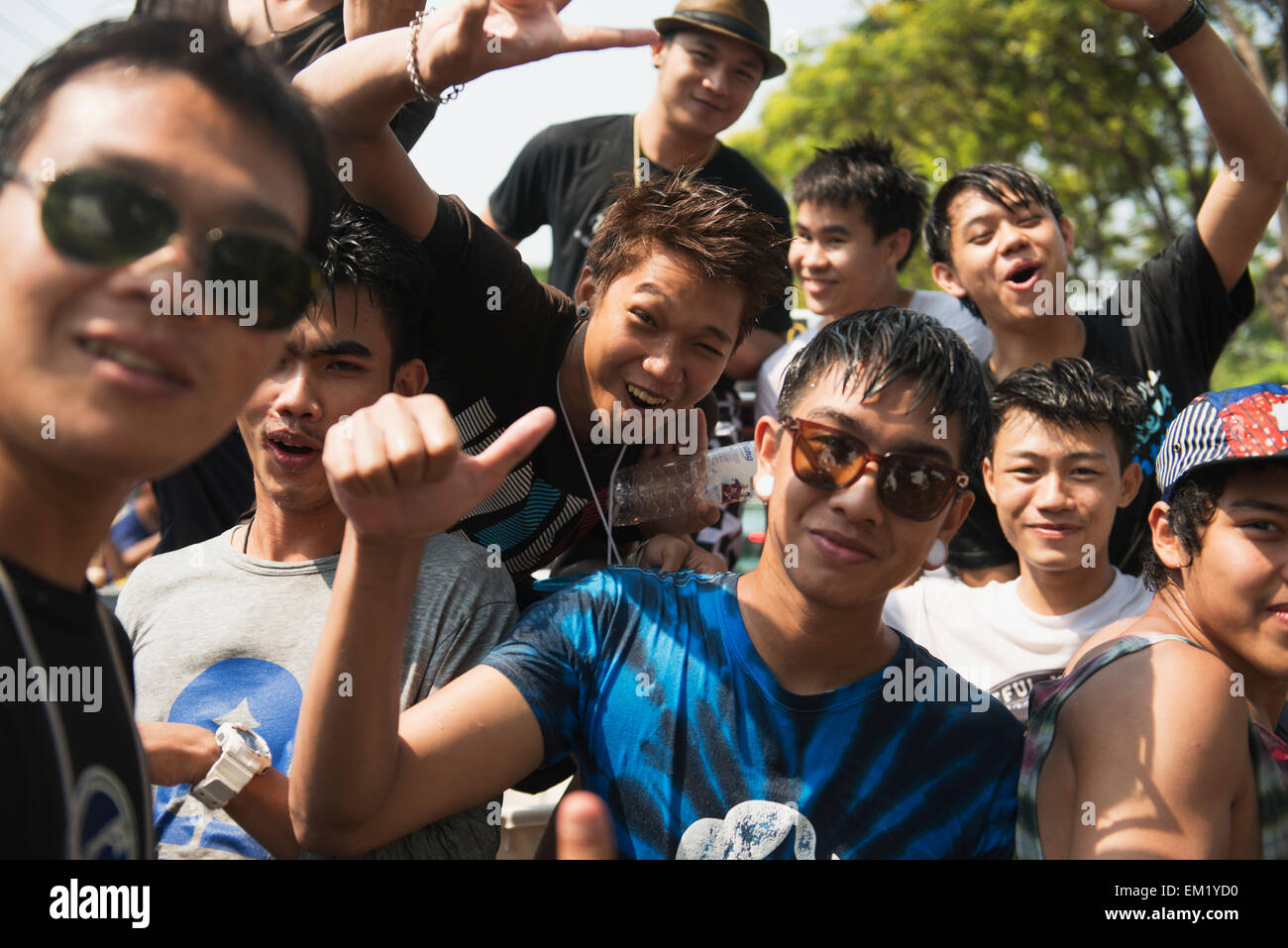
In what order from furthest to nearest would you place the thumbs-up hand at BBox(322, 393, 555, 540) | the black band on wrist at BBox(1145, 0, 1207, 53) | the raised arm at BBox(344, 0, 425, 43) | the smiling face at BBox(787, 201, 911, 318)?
the smiling face at BBox(787, 201, 911, 318) → the black band on wrist at BBox(1145, 0, 1207, 53) → the raised arm at BBox(344, 0, 425, 43) → the thumbs-up hand at BBox(322, 393, 555, 540)

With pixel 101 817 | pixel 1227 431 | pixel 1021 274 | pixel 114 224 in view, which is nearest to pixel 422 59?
pixel 114 224

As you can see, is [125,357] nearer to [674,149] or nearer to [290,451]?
[290,451]

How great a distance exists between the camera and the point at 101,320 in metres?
1.24

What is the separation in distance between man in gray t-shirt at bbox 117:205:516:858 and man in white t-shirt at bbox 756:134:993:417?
7.26 feet

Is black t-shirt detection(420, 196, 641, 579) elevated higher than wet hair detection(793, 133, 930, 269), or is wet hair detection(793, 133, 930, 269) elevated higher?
wet hair detection(793, 133, 930, 269)

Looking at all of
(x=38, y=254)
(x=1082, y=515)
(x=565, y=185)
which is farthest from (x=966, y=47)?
(x=38, y=254)

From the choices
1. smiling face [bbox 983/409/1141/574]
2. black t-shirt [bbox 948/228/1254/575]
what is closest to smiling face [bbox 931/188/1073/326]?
black t-shirt [bbox 948/228/1254/575]

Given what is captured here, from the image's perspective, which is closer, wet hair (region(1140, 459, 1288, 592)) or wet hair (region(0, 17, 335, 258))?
wet hair (region(0, 17, 335, 258))

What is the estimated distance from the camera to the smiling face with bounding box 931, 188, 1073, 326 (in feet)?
12.8

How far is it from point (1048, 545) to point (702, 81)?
2.28 metres

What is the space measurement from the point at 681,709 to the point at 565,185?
2.74 metres

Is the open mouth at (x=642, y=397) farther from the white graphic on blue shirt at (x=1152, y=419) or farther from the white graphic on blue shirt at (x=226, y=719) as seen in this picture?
the white graphic on blue shirt at (x=1152, y=419)

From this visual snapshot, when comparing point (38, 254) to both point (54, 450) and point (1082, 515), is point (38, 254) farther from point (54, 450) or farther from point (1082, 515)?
point (1082, 515)

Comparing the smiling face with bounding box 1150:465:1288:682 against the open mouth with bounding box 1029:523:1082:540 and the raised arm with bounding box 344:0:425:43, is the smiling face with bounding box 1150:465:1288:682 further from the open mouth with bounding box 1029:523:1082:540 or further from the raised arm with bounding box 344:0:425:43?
the raised arm with bounding box 344:0:425:43
